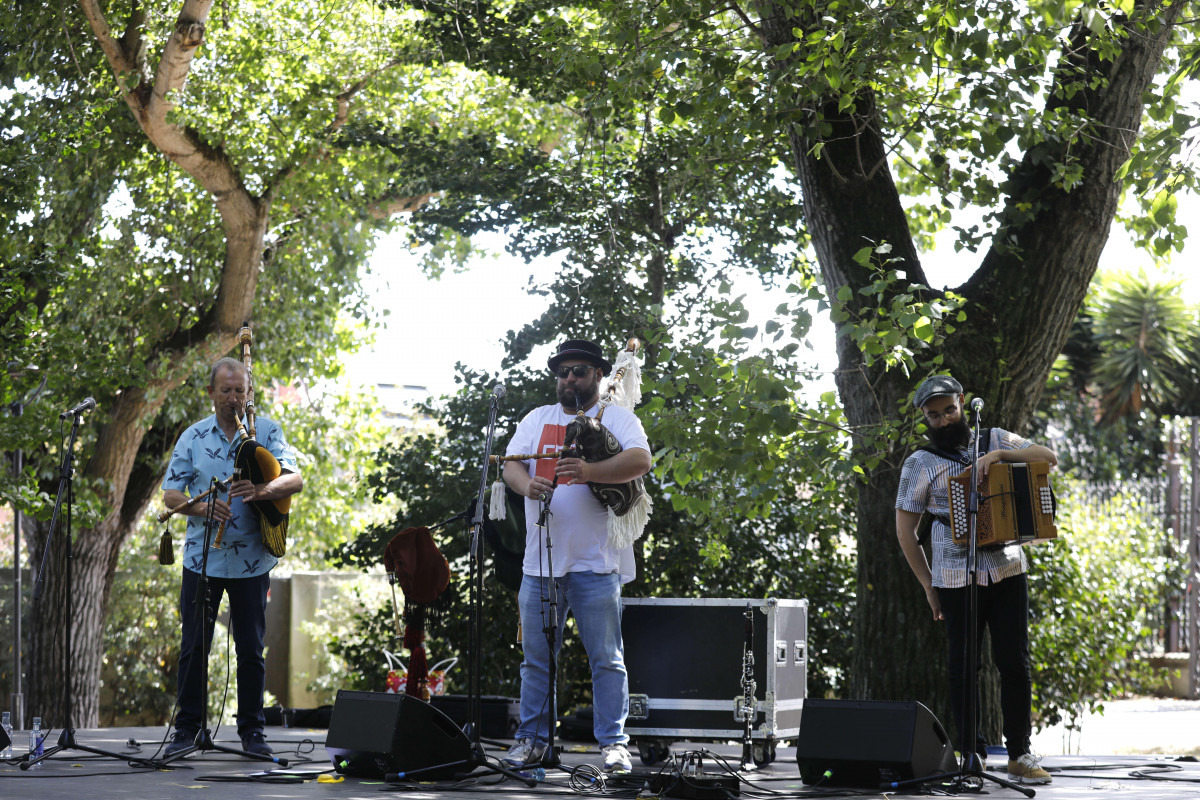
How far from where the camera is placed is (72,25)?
1052cm

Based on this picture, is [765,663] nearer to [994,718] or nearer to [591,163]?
[994,718]

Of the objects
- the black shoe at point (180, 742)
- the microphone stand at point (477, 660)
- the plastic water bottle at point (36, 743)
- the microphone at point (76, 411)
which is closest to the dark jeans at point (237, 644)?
the black shoe at point (180, 742)

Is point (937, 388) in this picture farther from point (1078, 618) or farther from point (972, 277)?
point (1078, 618)

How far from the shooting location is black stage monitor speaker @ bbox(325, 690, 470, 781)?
4492 millimetres

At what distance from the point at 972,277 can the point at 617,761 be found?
138 inches

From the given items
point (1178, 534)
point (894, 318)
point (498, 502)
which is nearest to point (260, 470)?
point (498, 502)

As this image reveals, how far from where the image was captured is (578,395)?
501 cm

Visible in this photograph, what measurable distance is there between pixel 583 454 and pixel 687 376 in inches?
70.5

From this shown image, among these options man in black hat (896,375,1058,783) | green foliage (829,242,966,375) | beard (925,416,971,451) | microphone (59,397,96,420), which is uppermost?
green foliage (829,242,966,375)

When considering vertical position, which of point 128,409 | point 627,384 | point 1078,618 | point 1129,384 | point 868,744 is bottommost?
point 868,744

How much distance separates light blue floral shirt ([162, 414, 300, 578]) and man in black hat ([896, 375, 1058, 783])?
8.87 feet

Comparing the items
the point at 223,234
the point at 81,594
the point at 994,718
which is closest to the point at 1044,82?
the point at 994,718

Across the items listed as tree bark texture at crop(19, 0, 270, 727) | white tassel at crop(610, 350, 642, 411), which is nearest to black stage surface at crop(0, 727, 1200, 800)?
white tassel at crop(610, 350, 642, 411)

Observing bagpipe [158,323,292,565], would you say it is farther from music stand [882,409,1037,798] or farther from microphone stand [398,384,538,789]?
music stand [882,409,1037,798]
